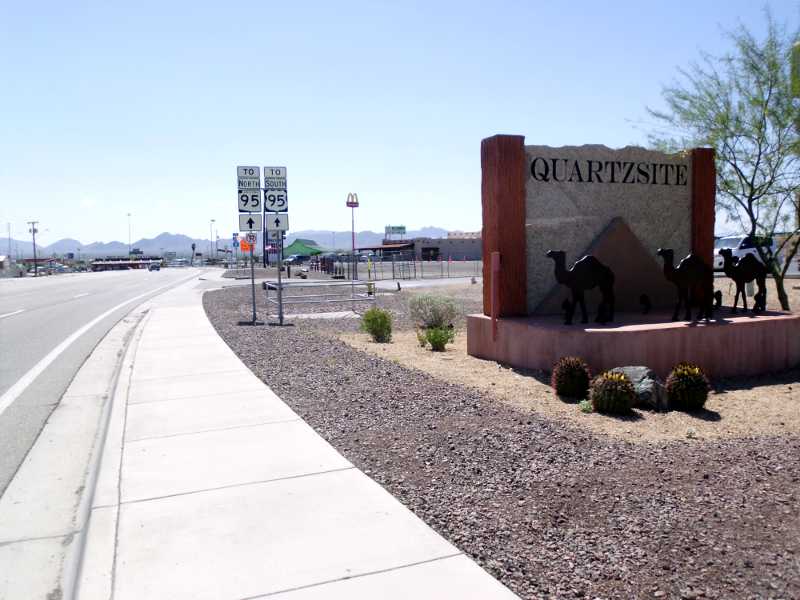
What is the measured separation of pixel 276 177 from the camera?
1750 cm

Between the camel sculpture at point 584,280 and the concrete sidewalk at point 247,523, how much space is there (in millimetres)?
4943

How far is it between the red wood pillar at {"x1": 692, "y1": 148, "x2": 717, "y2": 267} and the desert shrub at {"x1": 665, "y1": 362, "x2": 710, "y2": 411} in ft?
17.2

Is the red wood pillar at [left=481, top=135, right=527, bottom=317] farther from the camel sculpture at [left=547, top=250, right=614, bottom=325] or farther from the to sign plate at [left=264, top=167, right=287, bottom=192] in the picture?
the to sign plate at [left=264, top=167, right=287, bottom=192]

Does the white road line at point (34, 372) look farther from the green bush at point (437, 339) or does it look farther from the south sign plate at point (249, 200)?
the green bush at point (437, 339)

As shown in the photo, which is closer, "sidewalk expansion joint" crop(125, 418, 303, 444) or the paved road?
"sidewalk expansion joint" crop(125, 418, 303, 444)

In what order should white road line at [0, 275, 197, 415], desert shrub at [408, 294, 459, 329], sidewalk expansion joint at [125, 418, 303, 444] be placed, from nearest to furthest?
sidewalk expansion joint at [125, 418, 303, 444], white road line at [0, 275, 197, 415], desert shrub at [408, 294, 459, 329]

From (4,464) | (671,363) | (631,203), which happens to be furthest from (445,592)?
(631,203)

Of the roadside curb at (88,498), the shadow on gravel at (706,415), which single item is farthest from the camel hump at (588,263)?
the roadside curb at (88,498)

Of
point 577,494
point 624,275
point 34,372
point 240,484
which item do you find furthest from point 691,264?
point 34,372

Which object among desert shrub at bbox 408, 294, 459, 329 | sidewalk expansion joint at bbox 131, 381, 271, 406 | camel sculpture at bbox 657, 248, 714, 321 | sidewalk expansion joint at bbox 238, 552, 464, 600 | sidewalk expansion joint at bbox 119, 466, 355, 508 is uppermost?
camel sculpture at bbox 657, 248, 714, 321

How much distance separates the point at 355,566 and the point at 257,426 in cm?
332

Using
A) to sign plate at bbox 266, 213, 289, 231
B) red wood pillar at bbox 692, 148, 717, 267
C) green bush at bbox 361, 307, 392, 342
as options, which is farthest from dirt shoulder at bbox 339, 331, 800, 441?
to sign plate at bbox 266, 213, 289, 231

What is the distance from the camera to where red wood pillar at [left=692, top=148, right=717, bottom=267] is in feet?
41.5

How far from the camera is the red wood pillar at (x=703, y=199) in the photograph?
12.7 m
